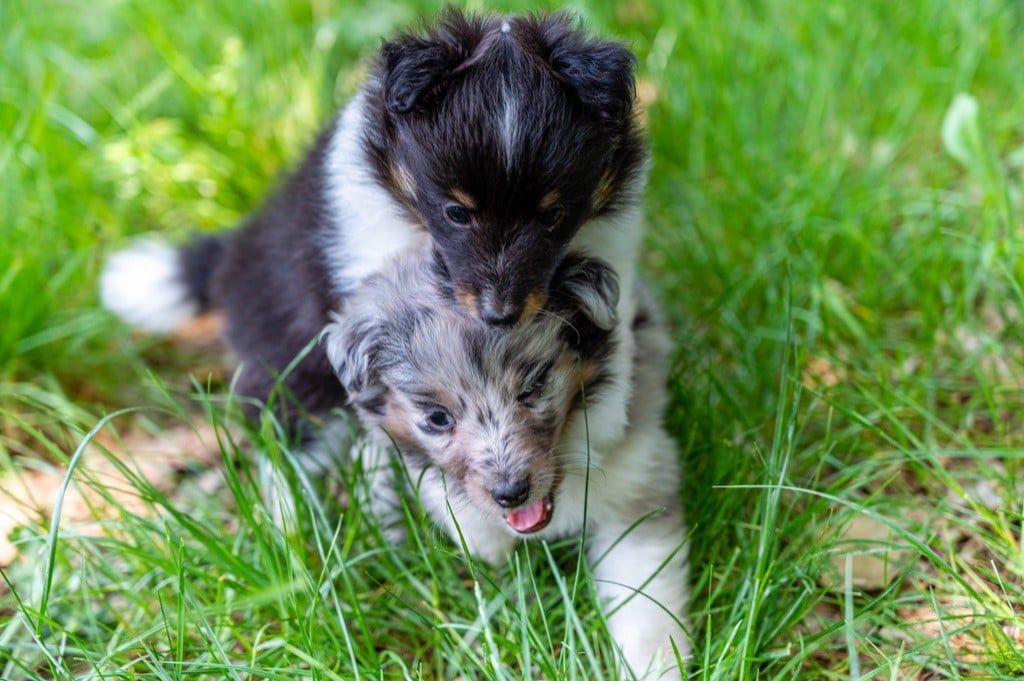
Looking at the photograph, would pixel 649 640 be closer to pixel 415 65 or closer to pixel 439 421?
pixel 439 421

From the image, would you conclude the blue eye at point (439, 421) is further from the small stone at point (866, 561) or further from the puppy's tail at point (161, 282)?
the puppy's tail at point (161, 282)

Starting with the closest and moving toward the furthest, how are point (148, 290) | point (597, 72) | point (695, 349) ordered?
1. point (597, 72)
2. point (695, 349)
3. point (148, 290)

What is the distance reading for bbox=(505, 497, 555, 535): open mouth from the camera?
9.09 feet

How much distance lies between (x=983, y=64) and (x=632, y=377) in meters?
2.67

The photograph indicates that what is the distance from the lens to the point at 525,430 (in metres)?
2.71

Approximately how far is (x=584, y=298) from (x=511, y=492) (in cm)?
59

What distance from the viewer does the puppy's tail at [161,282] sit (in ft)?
13.8

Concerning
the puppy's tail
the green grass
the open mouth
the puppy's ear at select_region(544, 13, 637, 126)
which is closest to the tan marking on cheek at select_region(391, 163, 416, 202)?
the puppy's ear at select_region(544, 13, 637, 126)

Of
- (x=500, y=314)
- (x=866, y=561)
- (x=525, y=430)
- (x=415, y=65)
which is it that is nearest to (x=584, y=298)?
(x=500, y=314)

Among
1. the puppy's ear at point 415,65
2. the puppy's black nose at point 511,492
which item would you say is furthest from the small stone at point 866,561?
the puppy's ear at point 415,65

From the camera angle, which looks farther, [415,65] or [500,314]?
[415,65]

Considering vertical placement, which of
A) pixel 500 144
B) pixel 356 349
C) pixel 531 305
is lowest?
pixel 356 349

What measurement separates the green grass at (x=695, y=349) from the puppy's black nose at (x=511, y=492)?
0.21m

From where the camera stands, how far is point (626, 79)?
2.93m
